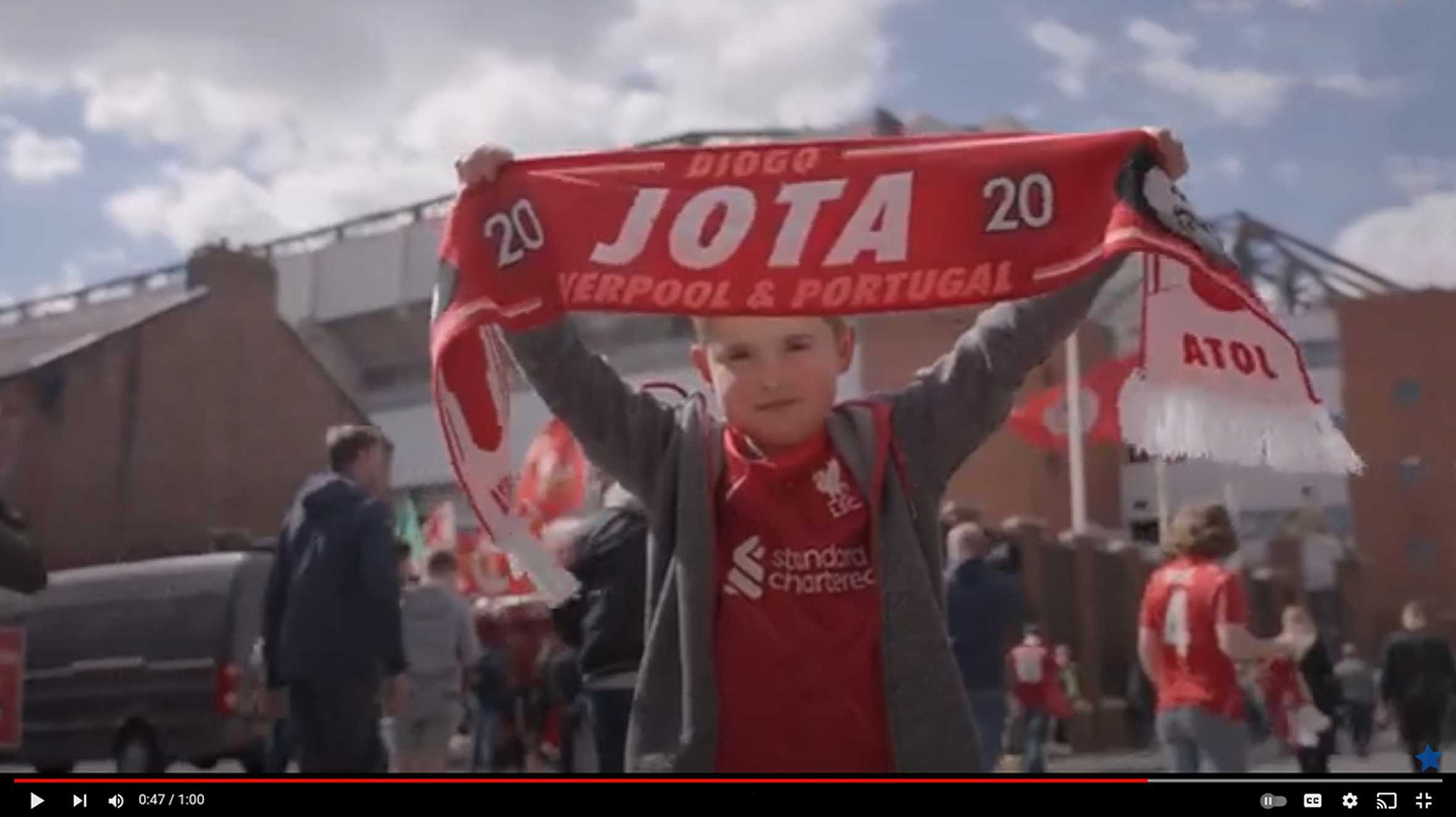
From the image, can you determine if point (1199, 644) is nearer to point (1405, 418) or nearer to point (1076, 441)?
point (1076, 441)

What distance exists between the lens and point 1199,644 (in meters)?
2.77

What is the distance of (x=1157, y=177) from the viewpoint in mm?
1442

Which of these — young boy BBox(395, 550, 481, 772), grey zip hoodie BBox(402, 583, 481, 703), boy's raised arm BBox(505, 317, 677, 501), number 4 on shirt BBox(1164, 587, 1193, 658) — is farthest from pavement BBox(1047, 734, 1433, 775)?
grey zip hoodie BBox(402, 583, 481, 703)

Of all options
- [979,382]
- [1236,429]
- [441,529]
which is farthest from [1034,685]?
[979,382]

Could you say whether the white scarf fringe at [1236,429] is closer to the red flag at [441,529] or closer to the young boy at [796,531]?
the young boy at [796,531]

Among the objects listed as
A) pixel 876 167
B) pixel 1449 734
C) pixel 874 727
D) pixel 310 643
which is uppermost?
pixel 876 167

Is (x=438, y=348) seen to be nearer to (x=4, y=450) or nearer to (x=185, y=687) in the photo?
(x=4, y=450)

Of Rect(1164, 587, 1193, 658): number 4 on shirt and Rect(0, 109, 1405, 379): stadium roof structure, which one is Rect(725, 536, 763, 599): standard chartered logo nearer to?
Rect(0, 109, 1405, 379): stadium roof structure

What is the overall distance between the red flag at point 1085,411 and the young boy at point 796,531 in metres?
0.19

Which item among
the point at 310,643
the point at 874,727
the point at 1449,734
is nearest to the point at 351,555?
the point at 310,643

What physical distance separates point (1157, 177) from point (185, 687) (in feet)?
7.97

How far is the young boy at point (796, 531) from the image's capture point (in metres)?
1.36

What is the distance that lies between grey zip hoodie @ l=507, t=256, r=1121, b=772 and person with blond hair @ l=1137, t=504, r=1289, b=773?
127cm

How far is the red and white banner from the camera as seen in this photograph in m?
2.67
